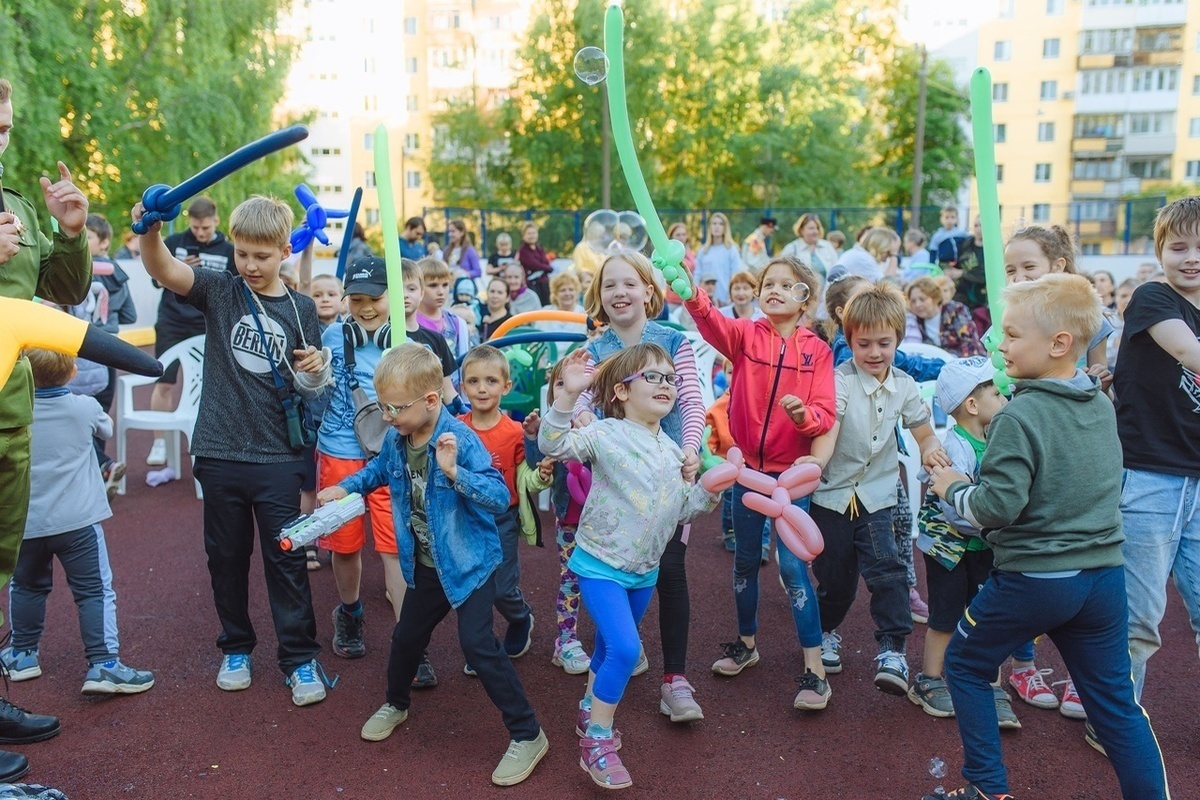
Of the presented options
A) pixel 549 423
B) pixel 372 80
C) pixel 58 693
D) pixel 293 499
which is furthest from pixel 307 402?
pixel 372 80

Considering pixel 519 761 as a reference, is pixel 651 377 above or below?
above

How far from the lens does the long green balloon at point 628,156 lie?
11.6ft

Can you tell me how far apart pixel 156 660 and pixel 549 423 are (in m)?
2.38

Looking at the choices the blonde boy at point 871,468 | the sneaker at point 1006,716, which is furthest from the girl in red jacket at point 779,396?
the sneaker at point 1006,716

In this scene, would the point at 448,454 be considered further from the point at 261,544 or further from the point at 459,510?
the point at 261,544

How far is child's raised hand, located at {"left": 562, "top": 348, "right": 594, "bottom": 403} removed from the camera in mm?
3480

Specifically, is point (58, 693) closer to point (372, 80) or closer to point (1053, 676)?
point (1053, 676)

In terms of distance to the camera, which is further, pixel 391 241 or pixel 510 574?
pixel 510 574

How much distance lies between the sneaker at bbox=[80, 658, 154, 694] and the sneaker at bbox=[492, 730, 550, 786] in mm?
1691

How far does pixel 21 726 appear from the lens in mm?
3646

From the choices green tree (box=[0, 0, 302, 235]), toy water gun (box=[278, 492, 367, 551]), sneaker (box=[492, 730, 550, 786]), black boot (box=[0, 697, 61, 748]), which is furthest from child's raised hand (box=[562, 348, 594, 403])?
green tree (box=[0, 0, 302, 235])

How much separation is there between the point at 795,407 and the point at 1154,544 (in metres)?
1.35

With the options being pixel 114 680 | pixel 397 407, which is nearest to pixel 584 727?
pixel 397 407

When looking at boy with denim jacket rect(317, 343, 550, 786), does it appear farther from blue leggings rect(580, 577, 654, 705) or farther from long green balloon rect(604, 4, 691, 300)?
long green balloon rect(604, 4, 691, 300)
